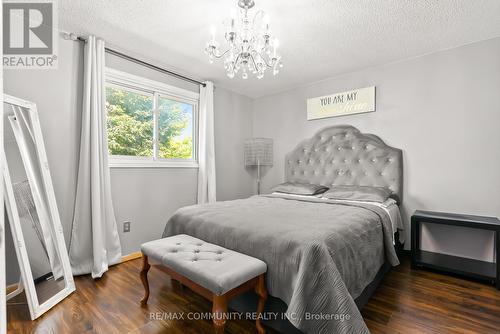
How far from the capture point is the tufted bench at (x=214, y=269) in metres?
1.29

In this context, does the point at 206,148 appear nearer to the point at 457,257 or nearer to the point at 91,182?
the point at 91,182

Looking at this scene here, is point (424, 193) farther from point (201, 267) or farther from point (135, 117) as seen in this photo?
point (135, 117)

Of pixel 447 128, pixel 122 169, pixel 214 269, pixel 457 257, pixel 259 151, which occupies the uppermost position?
pixel 447 128

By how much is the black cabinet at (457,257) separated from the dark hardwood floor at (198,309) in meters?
0.09

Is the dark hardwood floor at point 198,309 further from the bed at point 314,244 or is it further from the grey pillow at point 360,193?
the grey pillow at point 360,193

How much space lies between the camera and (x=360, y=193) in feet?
8.95

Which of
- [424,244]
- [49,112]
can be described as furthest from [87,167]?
[424,244]

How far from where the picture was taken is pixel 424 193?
275 centimetres

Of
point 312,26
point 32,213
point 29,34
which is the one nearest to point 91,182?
point 32,213

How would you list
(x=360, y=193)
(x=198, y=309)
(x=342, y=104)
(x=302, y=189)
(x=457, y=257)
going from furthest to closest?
(x=342, y=104), (x=302, y=189), (x=360, y=193), (x=457, y=257), (x=198, y=309)

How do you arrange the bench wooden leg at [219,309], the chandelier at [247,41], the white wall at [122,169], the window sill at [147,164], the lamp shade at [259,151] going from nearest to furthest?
the bench wooden leg at [219,309] < the chandelier at [247,41] < the white wall at [122,169] < the window sill at [147,164] < the lamp shade at [259,151]

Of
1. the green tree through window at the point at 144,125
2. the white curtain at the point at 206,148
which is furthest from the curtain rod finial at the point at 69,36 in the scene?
the white curtain at the point at 206,148

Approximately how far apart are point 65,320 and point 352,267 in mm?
1939

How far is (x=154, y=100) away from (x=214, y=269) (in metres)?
2.46
